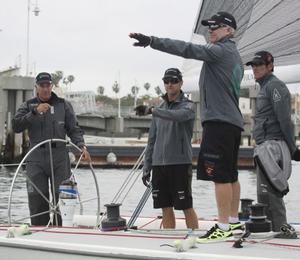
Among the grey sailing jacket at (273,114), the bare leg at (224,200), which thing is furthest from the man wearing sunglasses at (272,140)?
the bare leg at (224,200)

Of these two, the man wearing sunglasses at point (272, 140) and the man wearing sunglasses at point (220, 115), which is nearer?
the man wearing sunglasses at point (220, 115)

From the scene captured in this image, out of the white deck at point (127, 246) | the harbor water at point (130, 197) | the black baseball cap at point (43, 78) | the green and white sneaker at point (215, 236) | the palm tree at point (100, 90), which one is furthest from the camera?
the palm tree at point (100, 90)

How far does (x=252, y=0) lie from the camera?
579 centimetres

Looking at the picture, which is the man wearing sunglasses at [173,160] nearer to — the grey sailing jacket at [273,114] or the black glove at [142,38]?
the grey sailing jacket at [273,114]

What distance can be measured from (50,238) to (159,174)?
1.27 m

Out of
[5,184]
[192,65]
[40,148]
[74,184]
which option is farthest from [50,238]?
[5,184]

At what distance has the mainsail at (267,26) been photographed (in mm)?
5512

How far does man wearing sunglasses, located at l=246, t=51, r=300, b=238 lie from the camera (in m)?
4.70

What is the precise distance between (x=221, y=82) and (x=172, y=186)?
1.28 m

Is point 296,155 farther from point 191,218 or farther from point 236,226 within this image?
point 191,218

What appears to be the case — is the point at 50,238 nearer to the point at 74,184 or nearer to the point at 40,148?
the point at 74,184

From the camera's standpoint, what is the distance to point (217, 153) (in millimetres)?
4480

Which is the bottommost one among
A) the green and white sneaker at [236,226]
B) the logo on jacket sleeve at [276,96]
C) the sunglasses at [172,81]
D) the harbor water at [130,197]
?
the harbor water at [130,197]

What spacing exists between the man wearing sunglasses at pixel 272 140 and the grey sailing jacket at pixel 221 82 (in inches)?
11.8
